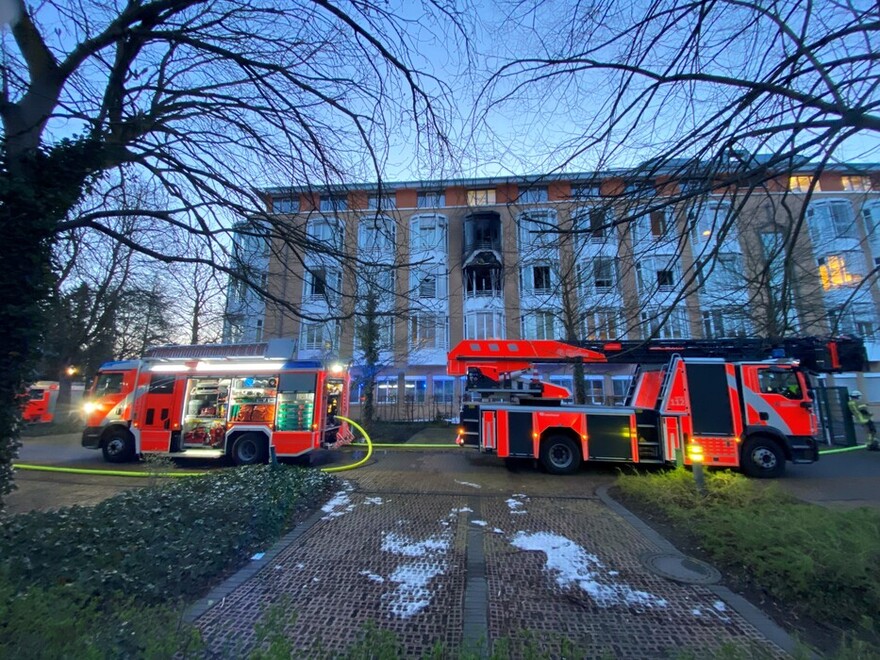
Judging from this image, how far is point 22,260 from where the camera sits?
172 inches

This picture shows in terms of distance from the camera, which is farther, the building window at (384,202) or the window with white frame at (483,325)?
the window with white frame at (483,325)

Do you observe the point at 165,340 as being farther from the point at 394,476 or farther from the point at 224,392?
the point at 394,476

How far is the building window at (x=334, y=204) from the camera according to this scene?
17.3 feet

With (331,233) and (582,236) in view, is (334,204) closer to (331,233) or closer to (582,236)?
(331,233)

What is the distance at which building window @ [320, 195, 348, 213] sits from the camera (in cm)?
526

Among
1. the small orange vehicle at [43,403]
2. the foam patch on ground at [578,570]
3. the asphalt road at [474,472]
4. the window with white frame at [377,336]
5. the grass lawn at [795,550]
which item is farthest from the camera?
the small orange vehicle at [43,403]

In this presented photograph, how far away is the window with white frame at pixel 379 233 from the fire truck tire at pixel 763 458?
9562mm

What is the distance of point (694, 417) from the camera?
925 cm

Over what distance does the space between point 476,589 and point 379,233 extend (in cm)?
411

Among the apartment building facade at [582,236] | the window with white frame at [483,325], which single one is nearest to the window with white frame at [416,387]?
the window with white frame at [483,325]

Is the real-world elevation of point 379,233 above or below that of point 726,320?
above

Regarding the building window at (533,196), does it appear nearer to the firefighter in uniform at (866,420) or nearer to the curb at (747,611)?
the curb at (747,611)

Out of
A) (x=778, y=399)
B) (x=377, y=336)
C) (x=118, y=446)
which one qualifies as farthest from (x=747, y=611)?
(x=377, y=336)

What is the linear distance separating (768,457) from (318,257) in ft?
35.4
